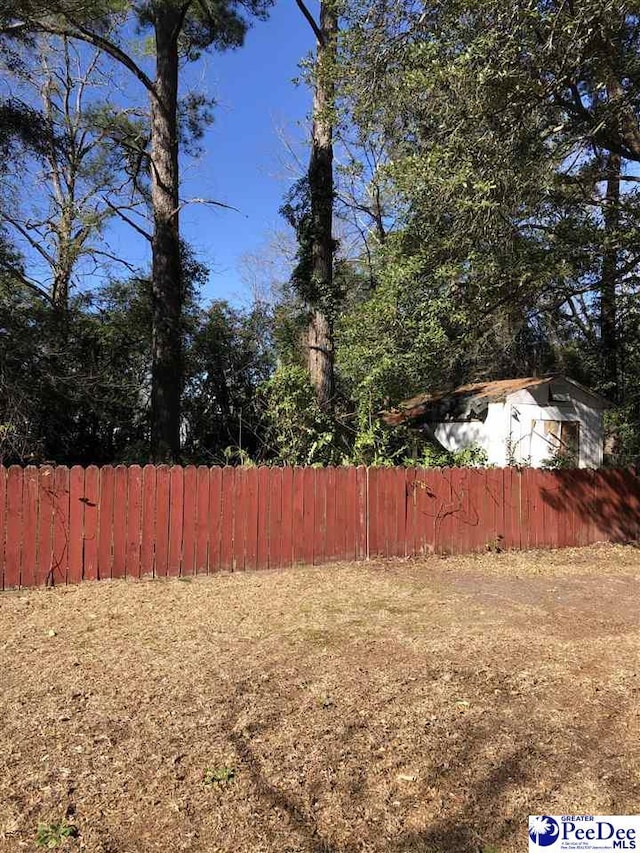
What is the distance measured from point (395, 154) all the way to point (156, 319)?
203 inches

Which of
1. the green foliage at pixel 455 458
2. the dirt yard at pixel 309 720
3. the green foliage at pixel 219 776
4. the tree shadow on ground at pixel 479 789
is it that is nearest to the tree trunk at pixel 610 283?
the green foliage at pixel 455 458

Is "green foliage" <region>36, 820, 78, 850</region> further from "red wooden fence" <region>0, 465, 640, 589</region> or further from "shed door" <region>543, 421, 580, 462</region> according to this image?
"shed door" <region>543, 421, 580, 462</region>

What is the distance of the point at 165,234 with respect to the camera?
11922 mm

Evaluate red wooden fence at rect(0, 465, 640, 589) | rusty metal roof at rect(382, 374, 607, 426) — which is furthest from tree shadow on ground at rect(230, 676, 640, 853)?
rusty metal roof at rect(382, 374, 607, 426)

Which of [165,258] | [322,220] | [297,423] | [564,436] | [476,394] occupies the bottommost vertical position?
[297,423]

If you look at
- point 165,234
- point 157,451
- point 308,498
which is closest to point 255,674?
point 308,498

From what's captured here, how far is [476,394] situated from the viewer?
51.6ft

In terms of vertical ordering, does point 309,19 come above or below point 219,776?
above

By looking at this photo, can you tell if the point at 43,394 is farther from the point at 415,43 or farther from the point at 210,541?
the point at 415,43

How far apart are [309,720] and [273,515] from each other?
4311 millimetres

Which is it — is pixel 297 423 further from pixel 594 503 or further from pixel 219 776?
pixel 219 776

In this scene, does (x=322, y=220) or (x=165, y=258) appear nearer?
(x=165, y=258)

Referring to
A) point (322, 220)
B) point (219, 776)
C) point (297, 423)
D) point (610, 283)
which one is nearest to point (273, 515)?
point (297, 423)

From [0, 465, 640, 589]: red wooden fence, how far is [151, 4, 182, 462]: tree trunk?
387 centimetres
